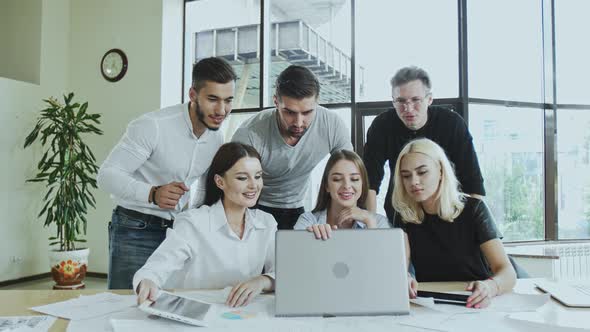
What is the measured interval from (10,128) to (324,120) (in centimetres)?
340

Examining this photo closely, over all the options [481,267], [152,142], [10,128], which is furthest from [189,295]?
[10,128]

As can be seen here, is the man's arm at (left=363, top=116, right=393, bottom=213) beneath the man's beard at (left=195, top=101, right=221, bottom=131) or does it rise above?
beneath

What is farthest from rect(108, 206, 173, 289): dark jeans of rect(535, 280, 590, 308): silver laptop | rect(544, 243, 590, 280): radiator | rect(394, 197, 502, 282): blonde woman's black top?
rect(544, 243, 590, 280): radiator

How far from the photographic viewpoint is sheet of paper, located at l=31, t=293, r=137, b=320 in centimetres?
119

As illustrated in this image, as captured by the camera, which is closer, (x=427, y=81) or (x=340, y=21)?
(x=427, y=81)

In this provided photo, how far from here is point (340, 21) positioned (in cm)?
410

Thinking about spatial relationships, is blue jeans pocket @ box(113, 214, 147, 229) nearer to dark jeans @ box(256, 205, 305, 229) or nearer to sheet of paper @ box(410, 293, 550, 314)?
dark jeans @ box(256, 205, 305, 229)

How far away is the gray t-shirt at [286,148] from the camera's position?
80.0 inches

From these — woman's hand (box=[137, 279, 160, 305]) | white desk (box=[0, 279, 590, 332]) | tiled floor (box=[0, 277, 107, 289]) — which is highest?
woman's hand (box=[137, 279, 160, 305])

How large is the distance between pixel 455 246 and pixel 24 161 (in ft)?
13.4

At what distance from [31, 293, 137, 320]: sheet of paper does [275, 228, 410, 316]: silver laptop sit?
47 centimetres

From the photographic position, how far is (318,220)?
1877 millimetres

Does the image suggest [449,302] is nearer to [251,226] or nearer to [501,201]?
[251,226]

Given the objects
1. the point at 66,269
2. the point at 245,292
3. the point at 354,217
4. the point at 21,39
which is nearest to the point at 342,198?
the point at 354,217
